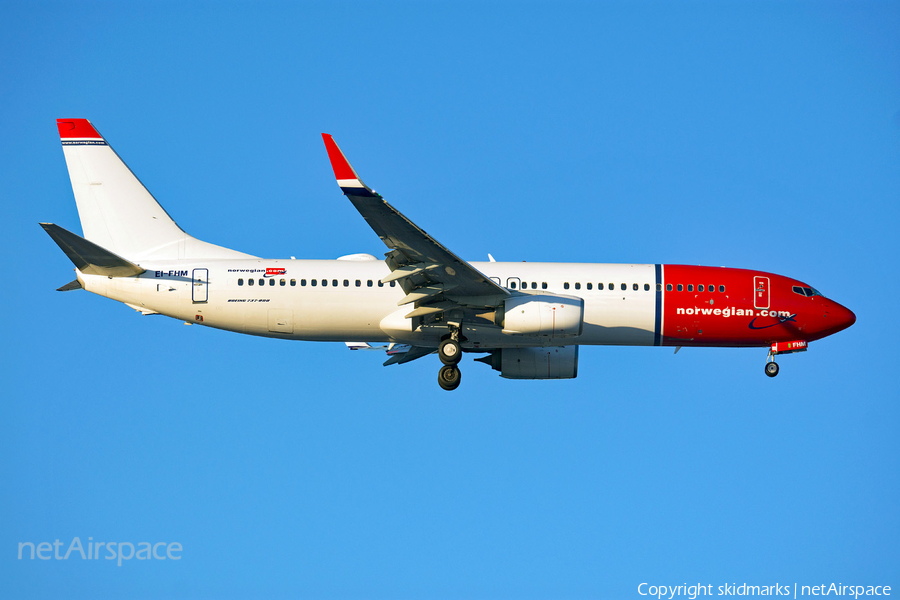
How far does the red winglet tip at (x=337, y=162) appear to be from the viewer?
21.6 m

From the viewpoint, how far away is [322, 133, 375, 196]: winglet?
70.9ft

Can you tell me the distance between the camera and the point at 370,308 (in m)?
27.5

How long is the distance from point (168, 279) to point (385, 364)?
846 cm

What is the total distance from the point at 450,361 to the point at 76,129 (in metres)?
15.0

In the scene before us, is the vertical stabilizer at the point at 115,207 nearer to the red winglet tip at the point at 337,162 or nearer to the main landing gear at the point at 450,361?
the main landing gear at the point at 450,361

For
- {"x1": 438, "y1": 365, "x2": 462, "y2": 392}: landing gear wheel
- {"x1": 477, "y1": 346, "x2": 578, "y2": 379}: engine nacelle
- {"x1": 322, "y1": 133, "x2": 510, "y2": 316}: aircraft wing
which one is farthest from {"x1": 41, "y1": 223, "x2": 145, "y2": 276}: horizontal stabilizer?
{"x1": 477, "y1": 346, "x2": 578, "y2": 379}: engine nacelle

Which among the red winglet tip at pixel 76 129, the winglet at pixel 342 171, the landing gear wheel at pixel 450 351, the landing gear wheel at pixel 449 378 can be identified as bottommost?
the landing gear wheel at pixel 449 378

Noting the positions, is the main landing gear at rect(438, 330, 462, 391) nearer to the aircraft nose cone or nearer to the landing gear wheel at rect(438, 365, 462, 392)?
the landing gear wheel at rect(438, 365, 462, 392)

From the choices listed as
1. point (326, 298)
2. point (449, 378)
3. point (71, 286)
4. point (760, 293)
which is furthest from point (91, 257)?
point (760, 293)

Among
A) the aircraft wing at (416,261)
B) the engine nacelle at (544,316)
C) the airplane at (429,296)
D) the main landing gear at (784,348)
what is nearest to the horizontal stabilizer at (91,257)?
the airplane at (429,296)

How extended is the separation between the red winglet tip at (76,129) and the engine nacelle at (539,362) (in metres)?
15.8

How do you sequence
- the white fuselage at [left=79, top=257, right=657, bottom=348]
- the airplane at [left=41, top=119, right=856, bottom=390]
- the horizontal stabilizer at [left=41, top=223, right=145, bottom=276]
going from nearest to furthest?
1. the horizontal stabilizer at [left=41, top=223, right=145, bottom=276]
2. the airplane at [left=41, top=119, right=856, bottom=390]
3. the white fuselage at [left=79, top=257, right=657, bottom=348]

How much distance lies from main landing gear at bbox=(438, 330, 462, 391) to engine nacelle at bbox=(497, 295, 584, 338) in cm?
217

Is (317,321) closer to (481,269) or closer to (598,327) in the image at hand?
(481,269)
